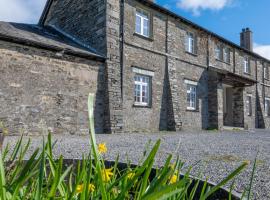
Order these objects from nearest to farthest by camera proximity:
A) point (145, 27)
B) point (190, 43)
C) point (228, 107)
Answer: point (145, 27) < point (190, 43) < point (228, 107)

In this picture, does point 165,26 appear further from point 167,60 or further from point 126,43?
point 126,43

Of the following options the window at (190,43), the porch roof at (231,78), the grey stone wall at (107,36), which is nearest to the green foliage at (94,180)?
the grey stone wall at (107,36)

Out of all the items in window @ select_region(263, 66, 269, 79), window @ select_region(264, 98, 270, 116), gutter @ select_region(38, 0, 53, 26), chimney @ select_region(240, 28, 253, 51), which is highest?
chimney @ select_region(240, 28, 253, 51)

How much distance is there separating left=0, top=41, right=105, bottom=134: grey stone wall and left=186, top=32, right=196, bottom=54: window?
6998 millimetres

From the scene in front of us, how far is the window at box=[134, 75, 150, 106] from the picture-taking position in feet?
40.2

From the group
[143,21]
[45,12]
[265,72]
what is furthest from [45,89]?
[265,72]

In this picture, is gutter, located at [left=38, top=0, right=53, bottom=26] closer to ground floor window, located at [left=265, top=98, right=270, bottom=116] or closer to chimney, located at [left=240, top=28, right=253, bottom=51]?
chimney, located at [left=240, top=28, right=253, bottom=51]

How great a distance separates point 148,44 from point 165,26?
1.83 m

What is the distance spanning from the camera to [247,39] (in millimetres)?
24453

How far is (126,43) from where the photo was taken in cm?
1191

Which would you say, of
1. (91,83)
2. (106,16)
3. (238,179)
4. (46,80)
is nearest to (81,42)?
(106,16)

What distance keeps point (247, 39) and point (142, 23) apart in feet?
51.6

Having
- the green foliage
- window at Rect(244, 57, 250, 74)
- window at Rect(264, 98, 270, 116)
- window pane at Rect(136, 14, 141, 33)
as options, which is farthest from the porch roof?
the green foliage

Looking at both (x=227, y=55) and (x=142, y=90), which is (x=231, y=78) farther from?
(x=142, y=90)
